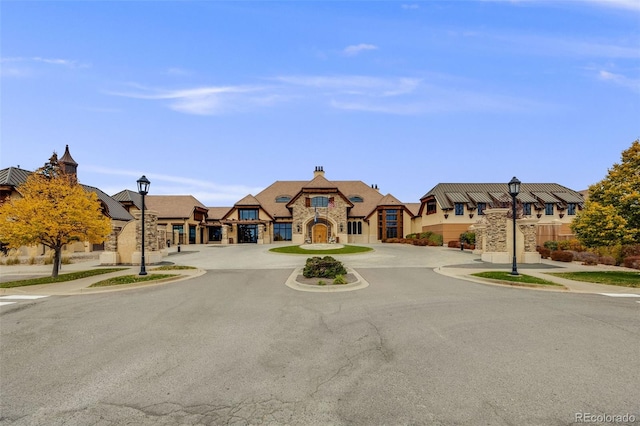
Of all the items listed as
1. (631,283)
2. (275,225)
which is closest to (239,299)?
(631,283)

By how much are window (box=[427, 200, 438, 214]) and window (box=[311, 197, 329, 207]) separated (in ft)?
46.1

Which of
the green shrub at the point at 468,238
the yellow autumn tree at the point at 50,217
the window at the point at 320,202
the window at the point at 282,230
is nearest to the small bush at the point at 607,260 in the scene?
the green shrub at the point at 468,238

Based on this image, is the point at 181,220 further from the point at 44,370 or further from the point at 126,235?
the point at 44,370

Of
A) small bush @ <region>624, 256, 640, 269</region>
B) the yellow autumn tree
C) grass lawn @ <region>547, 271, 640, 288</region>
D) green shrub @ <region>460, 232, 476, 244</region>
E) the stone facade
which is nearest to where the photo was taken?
grass lawn @ <region>547, 271, 640, 288</region>

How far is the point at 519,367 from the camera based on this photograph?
5.43 m

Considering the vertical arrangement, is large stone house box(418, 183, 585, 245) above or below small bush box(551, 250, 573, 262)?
above

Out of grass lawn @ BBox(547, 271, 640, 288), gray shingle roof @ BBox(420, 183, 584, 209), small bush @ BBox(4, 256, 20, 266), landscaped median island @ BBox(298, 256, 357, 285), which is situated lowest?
small bush @ BBox(4, 256, 20, 266)

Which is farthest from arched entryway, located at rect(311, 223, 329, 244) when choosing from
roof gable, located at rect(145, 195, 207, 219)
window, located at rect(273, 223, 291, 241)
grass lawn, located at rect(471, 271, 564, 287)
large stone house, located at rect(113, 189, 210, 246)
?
grass lawn, located at rect(471, 271, 564, 287)

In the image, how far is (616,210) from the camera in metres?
15.2

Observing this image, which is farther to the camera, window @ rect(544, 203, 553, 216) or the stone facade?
window @ rect(544, 203, 553, 216)

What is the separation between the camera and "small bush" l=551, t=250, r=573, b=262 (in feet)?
78.2

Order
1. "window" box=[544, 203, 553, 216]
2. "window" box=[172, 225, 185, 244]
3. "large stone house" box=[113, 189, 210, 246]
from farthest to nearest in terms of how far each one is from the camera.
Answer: "window" box=[172, 225, 185, 244] → "large stone house" box=[113, 189, 210, 246] → "window" box=[544, 203, 553, 216]

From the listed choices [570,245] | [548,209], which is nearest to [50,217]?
[570,245]

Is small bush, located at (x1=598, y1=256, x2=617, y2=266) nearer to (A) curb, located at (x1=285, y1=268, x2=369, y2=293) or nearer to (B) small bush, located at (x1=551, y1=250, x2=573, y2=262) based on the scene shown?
(B) small bush, located at (x1=551, y1=250, x2=573, y2=262)
